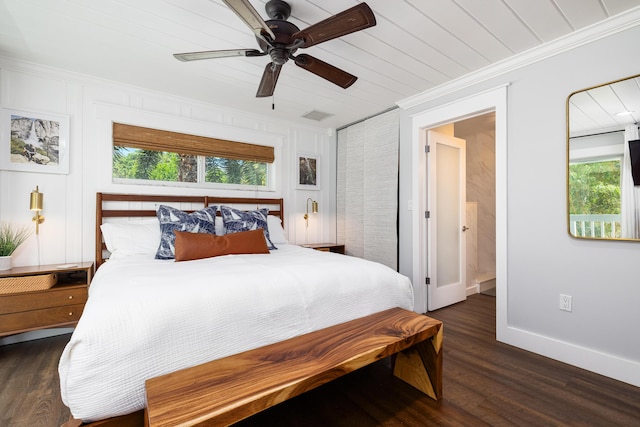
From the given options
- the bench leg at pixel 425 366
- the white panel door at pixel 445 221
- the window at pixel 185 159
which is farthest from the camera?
the white panel door at pixel 445 221

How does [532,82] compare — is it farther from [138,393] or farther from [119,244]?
[119,244]

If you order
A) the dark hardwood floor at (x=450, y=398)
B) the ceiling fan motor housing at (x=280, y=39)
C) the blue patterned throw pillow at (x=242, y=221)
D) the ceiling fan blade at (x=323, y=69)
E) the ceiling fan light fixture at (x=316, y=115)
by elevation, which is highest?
the ceiling fan light fixture at (x=316, y=115)

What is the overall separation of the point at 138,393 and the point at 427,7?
2.63 meters

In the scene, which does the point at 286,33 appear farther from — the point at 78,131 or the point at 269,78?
the point at 78,131

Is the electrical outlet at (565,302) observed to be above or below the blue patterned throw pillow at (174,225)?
below

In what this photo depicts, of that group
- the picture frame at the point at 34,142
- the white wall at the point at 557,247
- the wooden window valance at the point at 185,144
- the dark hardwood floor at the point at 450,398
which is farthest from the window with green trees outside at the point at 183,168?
the white wall at the point at 557,247

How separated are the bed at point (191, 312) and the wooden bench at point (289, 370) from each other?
74mm

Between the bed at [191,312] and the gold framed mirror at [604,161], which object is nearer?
the bed at [191,312]

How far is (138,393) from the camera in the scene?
3.92 feet

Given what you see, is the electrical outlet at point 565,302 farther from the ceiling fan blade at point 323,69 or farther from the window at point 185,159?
the window at point 185,159

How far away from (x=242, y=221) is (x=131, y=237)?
1018mm

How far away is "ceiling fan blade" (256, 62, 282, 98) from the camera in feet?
6.70

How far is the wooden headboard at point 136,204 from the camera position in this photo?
287cm

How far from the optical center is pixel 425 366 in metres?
1.78
